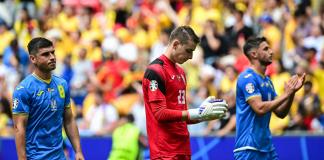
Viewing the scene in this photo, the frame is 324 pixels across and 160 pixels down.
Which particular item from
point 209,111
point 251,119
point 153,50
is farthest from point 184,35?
point 153,50

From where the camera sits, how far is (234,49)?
18.2 meters

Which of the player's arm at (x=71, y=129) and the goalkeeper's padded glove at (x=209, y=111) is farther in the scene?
the player's arm at (x=71, y=129)

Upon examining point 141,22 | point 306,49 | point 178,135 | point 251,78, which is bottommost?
point 178,135

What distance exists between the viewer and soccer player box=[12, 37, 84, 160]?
10.0 meters

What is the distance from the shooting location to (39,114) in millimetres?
10117

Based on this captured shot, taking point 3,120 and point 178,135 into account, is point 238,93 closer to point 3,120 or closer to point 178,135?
point 178,135

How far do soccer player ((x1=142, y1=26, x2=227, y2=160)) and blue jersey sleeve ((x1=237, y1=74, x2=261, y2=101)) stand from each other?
133 centimetres

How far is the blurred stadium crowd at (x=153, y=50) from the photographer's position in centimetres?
1686

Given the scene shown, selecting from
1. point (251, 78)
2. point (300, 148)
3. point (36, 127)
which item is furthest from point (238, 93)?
point (300, 148)

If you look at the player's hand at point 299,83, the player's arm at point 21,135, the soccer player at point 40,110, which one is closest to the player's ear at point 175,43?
the soccer player at point 40,110

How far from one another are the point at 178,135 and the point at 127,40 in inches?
419

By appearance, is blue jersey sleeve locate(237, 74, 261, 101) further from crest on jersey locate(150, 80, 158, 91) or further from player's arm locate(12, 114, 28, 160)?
player's arm locate(12, 114, 28, 160)

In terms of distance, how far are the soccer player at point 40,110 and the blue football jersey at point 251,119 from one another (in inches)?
85.6

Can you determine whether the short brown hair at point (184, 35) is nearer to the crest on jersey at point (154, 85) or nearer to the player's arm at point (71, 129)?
the crest on jersey at point (154, 85)
